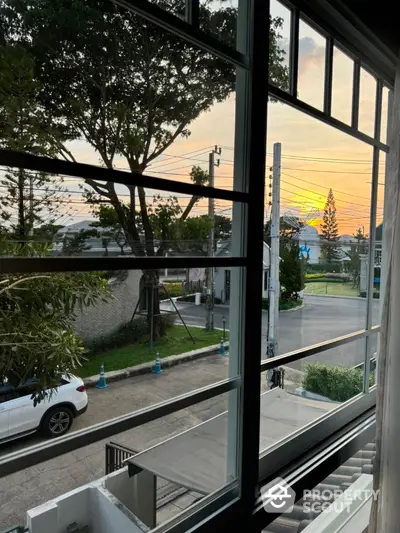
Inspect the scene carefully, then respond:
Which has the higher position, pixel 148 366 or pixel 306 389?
pixel 148 366

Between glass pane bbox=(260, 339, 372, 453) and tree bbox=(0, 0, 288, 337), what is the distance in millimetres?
716

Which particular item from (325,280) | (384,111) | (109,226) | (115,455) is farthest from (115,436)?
(384,111)

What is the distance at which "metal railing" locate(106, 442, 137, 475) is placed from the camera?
982 mm

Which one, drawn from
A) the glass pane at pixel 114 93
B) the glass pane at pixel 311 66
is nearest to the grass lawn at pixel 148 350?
the glass pane at pixel 114 93

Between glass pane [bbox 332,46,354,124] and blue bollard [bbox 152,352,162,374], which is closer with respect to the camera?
blue bollard [bbox 152,352,162,374]

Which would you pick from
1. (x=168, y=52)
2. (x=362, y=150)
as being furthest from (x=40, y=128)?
(x=362, y=150)

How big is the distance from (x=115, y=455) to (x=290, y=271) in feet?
3.56

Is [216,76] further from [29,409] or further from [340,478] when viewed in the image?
[340,478]

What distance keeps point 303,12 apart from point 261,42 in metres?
0.46

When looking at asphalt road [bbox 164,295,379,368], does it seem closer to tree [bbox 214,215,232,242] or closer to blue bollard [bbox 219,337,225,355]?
blue bollard [bbox 219,337,225,355]

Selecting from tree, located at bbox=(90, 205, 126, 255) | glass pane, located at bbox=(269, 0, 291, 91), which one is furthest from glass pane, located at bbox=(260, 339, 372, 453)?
glass pane, located at bbox=(269, 0, 291, 91)

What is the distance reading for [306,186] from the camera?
1823mm

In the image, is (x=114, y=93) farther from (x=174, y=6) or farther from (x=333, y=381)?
(x=333, y=381)

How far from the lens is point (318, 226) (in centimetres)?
197
